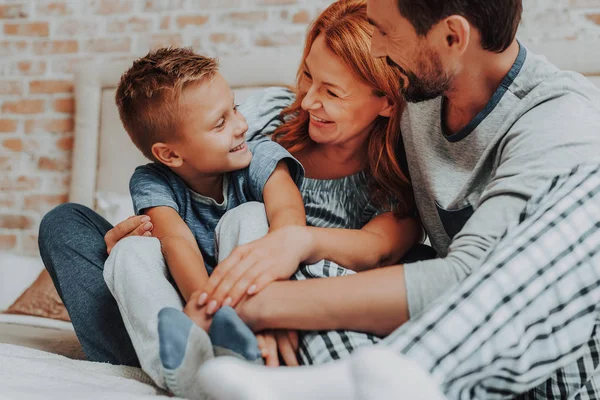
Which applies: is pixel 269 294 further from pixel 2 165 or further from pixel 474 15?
pixel 2 165

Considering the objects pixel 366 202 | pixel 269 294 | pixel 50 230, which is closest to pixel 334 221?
pixel 366 202

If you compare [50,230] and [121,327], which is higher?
[50,230]

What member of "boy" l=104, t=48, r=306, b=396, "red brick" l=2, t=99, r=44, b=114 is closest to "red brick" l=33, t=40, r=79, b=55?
"red brick" l=2, t=99, r=44, b=114

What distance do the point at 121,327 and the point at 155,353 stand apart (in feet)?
0.95

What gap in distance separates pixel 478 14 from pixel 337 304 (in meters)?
0.60

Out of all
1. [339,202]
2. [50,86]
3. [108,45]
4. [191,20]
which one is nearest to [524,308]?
[339,202]

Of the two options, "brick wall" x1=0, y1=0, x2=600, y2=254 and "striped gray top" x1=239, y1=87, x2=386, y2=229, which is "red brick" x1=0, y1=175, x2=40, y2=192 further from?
"striped gray top" x1=239, y1=87, x2=386, y2=229

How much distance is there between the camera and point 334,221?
1.45 m

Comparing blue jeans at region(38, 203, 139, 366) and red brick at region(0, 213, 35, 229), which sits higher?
blue jeans at region(38, 203, 139, 366)

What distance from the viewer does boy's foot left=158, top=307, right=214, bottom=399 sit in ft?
2.71

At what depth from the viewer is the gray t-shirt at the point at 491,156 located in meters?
0.95

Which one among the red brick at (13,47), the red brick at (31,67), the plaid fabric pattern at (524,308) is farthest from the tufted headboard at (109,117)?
the plaid fabric pattern at (524,308)

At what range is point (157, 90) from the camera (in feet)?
4.58

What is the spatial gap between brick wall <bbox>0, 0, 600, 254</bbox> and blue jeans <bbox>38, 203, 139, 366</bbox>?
4.78ft
